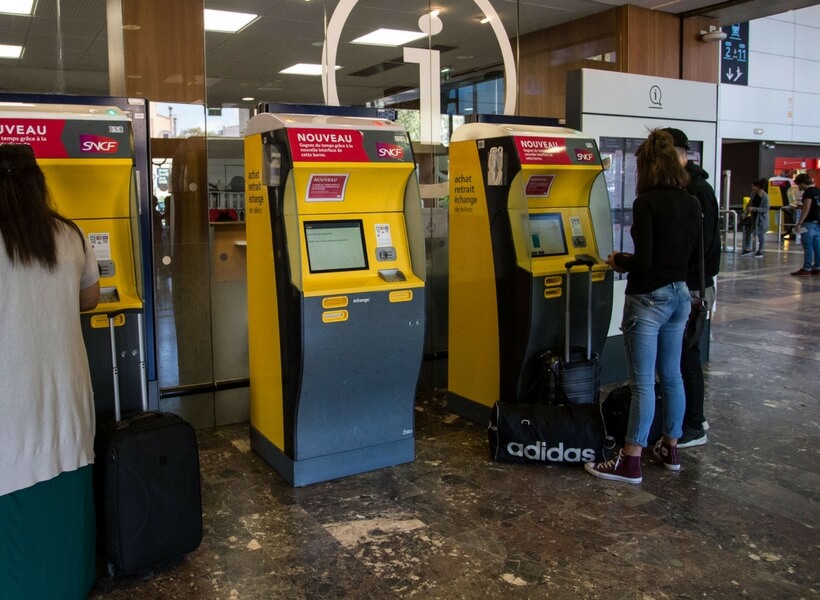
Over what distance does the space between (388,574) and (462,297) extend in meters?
2.08

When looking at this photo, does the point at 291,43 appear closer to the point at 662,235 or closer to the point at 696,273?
the point at 662,235

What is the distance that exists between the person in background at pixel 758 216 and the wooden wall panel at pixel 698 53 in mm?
7844

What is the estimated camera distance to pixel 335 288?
3307 millimetres

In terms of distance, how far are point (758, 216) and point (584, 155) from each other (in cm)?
1103

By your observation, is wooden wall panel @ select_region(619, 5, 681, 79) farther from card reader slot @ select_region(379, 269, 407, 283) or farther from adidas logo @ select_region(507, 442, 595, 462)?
adidas logo @ select_region(507, 442, 595, 462)

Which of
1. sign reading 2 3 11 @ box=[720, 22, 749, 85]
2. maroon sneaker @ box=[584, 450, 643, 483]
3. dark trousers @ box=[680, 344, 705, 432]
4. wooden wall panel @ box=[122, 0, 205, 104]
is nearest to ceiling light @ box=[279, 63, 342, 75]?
wooden wall panel @ box=[122, 0, 205, 104]

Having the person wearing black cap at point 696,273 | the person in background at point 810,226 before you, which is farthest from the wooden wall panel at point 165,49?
the person in background at point 810,226

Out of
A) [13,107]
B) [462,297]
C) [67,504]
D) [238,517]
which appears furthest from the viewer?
[462,297]

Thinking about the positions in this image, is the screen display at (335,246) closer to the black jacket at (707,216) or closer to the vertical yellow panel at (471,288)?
the vertical yellow panel at (471,288)

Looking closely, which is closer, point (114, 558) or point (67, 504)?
point (67, 504)

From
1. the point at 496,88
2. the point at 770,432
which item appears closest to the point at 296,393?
the point at 770,432

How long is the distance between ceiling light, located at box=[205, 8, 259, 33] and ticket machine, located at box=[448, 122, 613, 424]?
54.6 inches

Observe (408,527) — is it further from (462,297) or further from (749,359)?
(749,359)

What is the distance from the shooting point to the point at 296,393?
336 cm
